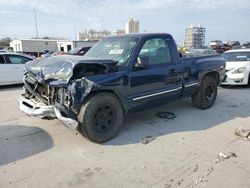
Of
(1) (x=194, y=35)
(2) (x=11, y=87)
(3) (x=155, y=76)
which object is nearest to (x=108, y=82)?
(3) (x=155, y=76)

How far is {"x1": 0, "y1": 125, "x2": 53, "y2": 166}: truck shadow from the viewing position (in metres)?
3.83

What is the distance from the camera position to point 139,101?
466 cm

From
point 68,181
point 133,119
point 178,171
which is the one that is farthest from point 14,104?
point 178,171

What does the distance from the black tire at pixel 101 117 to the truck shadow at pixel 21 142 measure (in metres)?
0.75

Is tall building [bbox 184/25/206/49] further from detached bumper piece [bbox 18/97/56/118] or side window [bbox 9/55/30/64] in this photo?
detached bumper piece [bbox 18/97/56/118]

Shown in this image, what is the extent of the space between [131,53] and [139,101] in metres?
0.91

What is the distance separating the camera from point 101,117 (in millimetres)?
→ 4246

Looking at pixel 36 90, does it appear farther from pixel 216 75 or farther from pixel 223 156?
pixel 216 75

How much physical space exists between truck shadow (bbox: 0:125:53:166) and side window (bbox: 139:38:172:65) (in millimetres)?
2341

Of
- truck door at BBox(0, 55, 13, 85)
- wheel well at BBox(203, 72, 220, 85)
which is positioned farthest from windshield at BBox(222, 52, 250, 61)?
truck door at BBox(0, 55, 13, 85)

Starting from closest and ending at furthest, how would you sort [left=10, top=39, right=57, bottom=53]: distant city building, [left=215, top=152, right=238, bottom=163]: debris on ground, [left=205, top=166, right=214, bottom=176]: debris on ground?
1. [left=205, top=166, right=214, bottom=176]: debris on ground
2. [left=215, top=152, right=238, bottom=163]: debris on ground
3. [left=10, top=39, right=57, bottom=53]: distant city building

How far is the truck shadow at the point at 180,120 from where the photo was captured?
15.2 feet

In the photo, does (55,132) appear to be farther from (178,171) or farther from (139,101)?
(178,171)

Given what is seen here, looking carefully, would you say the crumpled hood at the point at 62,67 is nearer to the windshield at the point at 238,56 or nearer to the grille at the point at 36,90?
the grille at the point at 36,90
